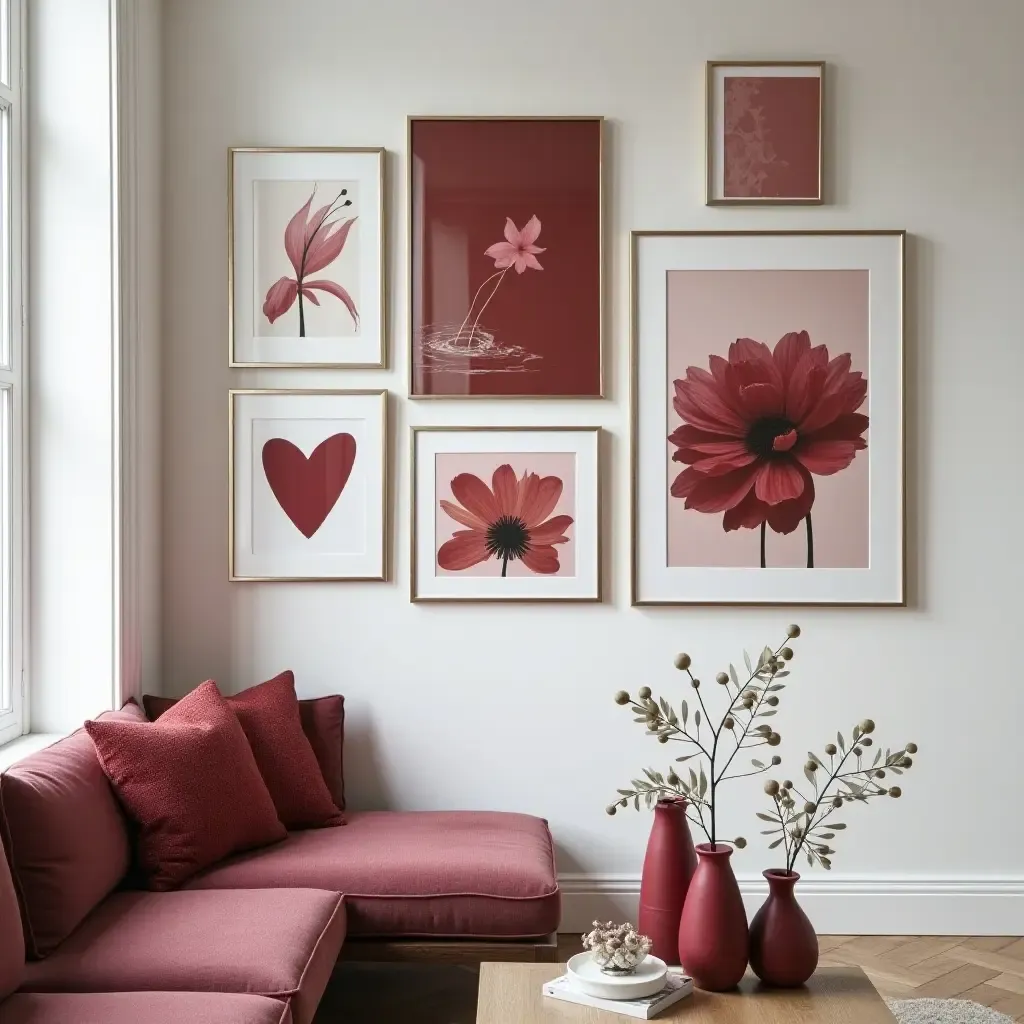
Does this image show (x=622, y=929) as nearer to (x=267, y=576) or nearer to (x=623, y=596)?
(x=623, y=596)

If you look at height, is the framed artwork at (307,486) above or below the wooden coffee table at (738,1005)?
above

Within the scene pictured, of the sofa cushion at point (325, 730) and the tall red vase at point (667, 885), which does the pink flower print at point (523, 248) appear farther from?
the tall red vase at point (667, 885)

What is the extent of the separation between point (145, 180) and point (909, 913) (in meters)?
3.06

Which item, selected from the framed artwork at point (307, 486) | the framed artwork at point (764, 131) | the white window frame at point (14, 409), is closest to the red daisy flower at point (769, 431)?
the framed artwork at point (764, 131)

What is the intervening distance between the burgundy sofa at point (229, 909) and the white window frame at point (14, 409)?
0.93 feet

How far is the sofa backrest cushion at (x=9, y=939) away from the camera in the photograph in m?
1.87

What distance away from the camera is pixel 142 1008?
185 centimetres

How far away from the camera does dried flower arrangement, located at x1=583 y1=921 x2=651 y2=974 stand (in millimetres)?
1903

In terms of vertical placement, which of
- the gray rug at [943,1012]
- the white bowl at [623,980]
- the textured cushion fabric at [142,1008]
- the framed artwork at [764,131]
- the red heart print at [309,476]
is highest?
the framed artwork at [764,131]

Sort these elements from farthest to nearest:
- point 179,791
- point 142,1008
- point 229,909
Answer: point 179,791
point 229,909
point 142,1008

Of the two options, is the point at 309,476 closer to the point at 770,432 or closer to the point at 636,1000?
the point at 770,432

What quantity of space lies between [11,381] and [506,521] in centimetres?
139

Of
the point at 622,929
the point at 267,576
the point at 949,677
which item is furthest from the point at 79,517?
the point at 949,677

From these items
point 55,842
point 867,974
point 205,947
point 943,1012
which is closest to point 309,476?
point 55,842
